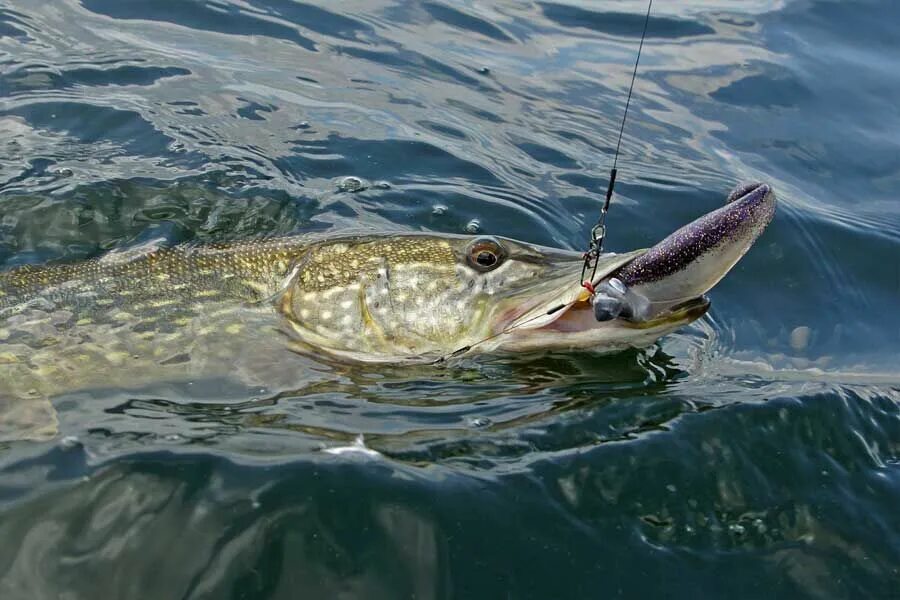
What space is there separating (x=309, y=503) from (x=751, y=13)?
8.35 meters

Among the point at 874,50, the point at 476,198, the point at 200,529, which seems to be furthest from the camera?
the point at 874,50

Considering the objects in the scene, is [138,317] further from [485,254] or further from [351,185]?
[351,185]

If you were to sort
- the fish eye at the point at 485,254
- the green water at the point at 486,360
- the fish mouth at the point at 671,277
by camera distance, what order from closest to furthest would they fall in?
1. the green water at the point at 486,360
2. the fish mouth at the point at 671,277
3. the fish eye at the point at 485,254

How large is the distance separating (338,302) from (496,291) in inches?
26.8

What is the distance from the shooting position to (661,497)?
301 cm

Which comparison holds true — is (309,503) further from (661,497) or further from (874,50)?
(874,50)

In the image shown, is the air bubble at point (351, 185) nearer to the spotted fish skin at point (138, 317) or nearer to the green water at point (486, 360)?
the green water at point (486, 360)

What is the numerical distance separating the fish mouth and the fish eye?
0.35 metres

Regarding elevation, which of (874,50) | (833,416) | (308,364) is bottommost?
(308,364)

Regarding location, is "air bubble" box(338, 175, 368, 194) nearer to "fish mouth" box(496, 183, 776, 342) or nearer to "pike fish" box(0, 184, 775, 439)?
"pike fish" box(0, 184, 775, 439)

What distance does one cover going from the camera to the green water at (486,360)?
2721 mm

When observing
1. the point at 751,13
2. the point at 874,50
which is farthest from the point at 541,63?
the point at 874,50

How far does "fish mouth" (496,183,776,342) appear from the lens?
3.48 meters

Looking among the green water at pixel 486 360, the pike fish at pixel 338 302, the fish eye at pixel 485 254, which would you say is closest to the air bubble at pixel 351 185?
the green water at pixel 486 360
